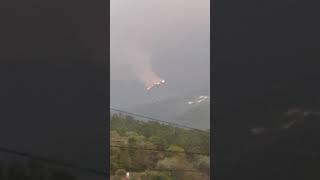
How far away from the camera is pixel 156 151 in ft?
32.7

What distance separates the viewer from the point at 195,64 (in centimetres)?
1000

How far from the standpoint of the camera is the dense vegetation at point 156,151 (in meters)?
8.73
